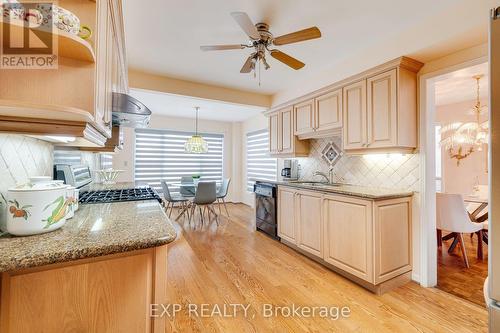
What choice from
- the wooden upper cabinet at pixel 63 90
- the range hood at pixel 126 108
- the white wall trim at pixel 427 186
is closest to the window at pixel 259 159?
the white wall trim at pixel 427 186

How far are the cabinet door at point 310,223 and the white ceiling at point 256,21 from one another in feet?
5.71

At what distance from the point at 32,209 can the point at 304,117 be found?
3037mm

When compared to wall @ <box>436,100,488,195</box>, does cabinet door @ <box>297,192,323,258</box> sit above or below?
below

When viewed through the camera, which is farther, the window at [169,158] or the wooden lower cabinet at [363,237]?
the window at [169,158]

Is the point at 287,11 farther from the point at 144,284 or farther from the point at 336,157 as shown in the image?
the point at 144,284

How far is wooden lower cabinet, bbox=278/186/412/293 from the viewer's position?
2064mm

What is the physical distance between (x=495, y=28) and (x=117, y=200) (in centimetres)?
215

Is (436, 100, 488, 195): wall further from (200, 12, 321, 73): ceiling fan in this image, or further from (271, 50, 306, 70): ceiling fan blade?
(200, 12, 321, 73): ceiling fan

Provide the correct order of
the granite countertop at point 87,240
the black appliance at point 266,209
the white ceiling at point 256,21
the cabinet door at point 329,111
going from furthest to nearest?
the black appliance at point 266,209 → the cabinet door at point 329,111 → the white ceiling at point 256,21 → the granite countertop at point 87,240

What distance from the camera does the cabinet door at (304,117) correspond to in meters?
3.12

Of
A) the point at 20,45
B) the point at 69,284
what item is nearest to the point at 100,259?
the point at 69,284

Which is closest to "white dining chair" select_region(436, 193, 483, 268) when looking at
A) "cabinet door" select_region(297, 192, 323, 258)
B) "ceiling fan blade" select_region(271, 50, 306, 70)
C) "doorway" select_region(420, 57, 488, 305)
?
"doorway" select_region(420, 57, 488, 305)

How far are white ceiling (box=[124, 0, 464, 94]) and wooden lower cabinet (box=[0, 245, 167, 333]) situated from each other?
2.03m

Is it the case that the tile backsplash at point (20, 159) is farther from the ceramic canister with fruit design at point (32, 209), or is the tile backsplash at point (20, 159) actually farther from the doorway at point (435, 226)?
the doorway at point (435, 226)
